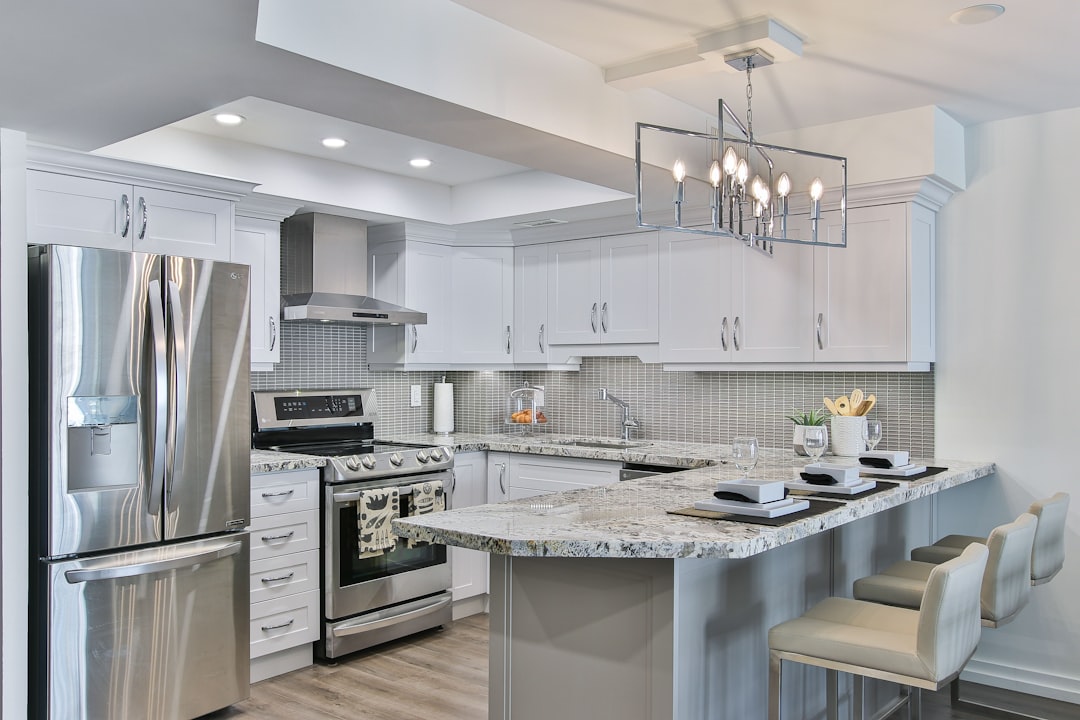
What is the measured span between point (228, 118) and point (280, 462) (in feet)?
5.05

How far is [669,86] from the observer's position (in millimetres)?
3338

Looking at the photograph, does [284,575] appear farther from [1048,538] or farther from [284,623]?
[1048,538]

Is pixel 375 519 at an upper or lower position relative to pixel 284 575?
upper

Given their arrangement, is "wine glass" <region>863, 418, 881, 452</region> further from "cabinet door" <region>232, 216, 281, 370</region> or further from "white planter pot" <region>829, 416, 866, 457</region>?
"cabinet door" <region>232, 216, 281, 370</region>

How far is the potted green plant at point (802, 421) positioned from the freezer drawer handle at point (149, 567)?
232cm

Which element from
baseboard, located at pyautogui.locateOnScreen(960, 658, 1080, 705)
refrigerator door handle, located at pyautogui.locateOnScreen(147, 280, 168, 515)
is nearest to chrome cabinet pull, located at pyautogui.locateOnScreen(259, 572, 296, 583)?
refrigerator door handle, located at pyautogui.locateOnScreen(147, 280, 168, 515)

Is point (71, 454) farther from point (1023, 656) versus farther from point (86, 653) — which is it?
point (1023, 656)

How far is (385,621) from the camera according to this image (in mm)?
4172

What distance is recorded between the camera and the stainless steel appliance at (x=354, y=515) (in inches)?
158

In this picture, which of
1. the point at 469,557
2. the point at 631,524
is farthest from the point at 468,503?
the point at 631,524

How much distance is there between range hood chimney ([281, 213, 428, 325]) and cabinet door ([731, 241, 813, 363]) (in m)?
1.86

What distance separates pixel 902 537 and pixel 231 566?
9.47 ft

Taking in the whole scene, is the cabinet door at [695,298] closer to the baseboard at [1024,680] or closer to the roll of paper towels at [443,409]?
the roll of paper towels at [443,409]

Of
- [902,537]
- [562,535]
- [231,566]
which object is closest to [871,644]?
[562,535]
